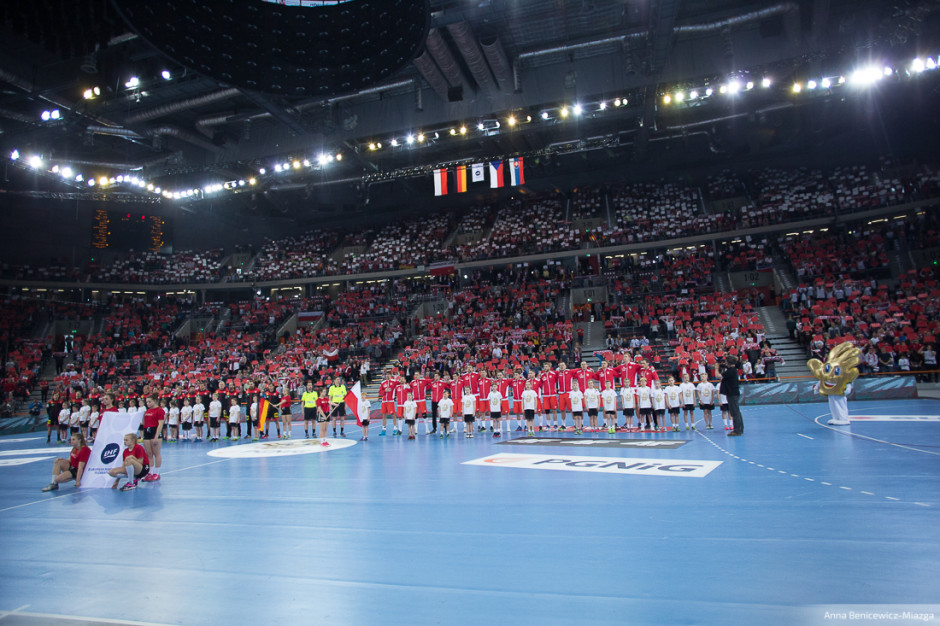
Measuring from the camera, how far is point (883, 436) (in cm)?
946

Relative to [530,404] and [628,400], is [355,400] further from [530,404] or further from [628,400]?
[628,400]

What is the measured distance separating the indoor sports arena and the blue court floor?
0.05 meters

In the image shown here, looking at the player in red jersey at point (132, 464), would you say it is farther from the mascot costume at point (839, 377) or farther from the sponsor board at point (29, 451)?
the mascot costume at point (839, 377)

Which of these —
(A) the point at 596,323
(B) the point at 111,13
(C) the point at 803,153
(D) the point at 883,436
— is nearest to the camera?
(B) the point at 111,13

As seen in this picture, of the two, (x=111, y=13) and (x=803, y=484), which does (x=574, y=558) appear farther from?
(x=111, y=13)

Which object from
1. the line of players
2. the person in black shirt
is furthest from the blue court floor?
the line of players

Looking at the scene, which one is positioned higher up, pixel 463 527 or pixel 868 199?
pixel 868 199

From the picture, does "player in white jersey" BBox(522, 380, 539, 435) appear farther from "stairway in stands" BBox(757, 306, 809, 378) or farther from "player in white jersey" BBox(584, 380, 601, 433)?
"stairway in stands" BBox(757, 306, 809, 378)

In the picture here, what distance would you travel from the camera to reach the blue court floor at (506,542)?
3.32 metres

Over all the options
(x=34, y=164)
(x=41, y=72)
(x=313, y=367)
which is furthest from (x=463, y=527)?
(x=34, y=164)

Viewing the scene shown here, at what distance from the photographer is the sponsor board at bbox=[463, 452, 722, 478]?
7336 mm

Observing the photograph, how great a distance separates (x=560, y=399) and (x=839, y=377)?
19.8 feet

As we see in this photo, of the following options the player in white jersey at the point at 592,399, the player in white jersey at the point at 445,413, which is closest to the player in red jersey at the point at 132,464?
the player in white jersey at the point at 445,413

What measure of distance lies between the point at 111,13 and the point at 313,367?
1890 centimetres
